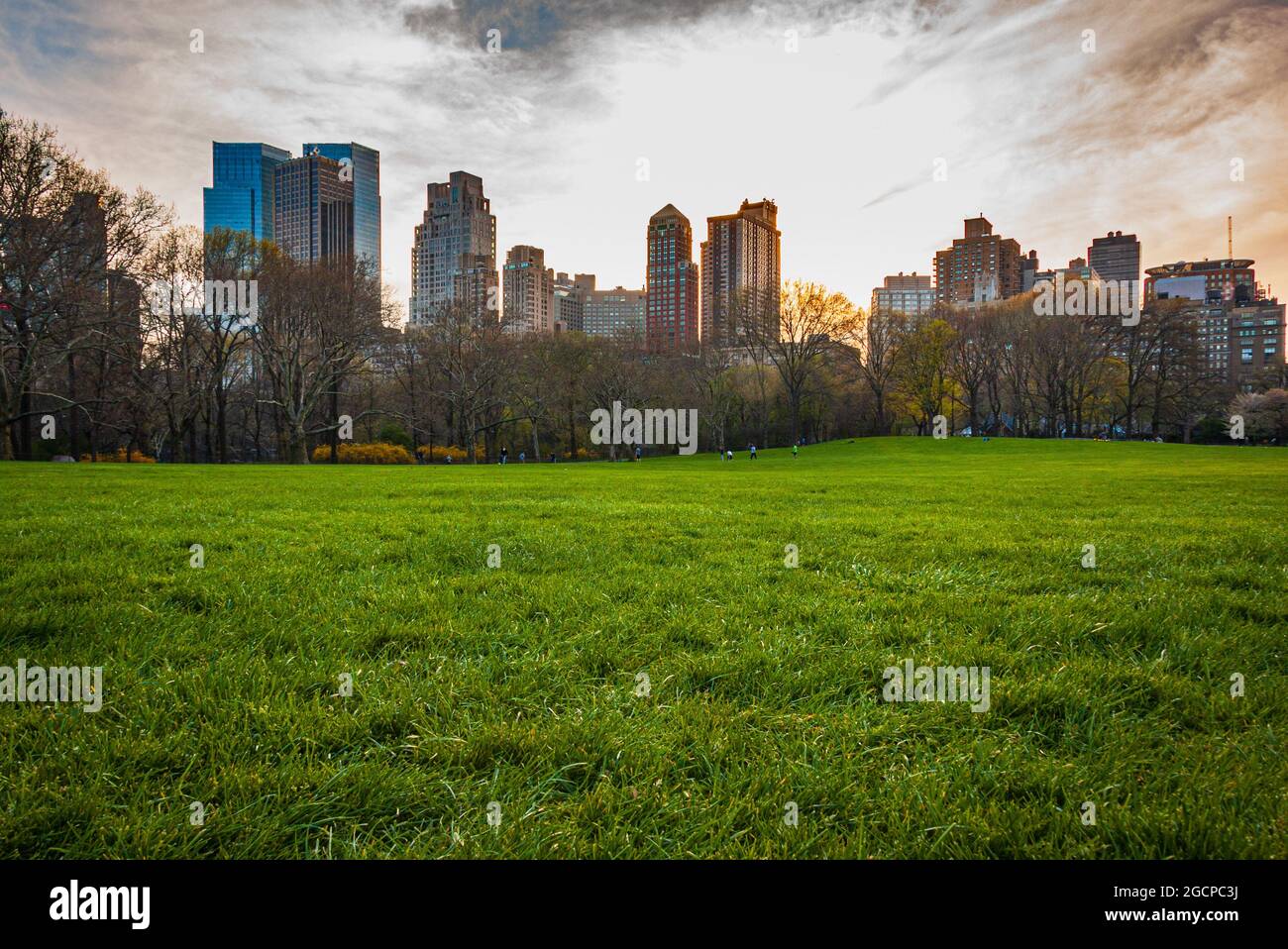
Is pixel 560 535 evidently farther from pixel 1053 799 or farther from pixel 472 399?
pixel 472 399

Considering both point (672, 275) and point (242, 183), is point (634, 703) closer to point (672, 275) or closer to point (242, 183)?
point (672, 275)

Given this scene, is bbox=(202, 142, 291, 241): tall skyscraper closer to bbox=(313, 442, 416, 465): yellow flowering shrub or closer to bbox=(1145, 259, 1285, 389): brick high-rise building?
bbox=(313, 442, 416, 465): yellow flowering shrub

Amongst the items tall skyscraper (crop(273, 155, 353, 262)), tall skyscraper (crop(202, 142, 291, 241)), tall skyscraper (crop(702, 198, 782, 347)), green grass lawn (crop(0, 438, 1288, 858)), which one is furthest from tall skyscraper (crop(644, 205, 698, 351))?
tall skyscraper (crop(202, 142, 291, 241))

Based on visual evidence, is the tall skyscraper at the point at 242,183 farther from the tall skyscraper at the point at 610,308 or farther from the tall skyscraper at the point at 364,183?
the tall skyscraper at the point at 610,308

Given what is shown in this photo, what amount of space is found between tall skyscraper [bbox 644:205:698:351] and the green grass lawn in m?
103

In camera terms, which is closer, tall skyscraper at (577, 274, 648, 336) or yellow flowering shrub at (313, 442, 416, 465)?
yellow flowering shrub at (313, 442, 416, 465)

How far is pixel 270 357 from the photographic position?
4338cm

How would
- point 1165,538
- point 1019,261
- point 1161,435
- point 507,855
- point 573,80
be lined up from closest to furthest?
point 507,855, point 1165,538, point 573,80, point 1161,435, point 1019,261

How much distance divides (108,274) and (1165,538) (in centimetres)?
4150

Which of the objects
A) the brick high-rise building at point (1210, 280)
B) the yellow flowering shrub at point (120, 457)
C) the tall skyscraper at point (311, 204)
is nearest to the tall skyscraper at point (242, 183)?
the tall skyscraper at point (311, 204)

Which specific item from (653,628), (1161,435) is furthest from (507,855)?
(1161,435)

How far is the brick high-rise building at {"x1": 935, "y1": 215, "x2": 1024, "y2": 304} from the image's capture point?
171 metres

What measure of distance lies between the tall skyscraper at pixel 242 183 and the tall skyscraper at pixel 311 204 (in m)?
19.5

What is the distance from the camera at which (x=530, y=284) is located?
107 metres
